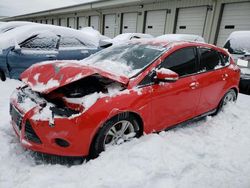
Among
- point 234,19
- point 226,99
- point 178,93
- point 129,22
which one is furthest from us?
point 129,22

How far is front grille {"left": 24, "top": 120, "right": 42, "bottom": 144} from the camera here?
8.24 ft

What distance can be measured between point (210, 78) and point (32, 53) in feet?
13.1

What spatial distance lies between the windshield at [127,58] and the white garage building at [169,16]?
29.5 feet

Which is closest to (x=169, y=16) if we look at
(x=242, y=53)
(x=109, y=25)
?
(x=109, y=25)

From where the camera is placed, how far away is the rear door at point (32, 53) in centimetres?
535

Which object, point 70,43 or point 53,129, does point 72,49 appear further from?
point 53,129

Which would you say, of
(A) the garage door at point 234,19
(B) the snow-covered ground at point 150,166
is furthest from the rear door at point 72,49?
(A) the garage door at point 234,19

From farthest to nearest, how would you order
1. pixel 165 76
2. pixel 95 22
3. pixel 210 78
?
pixel 95 22, pixel 210 78, pixel 165 76

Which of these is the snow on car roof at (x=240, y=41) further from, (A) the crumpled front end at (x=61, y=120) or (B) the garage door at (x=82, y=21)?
(B) the garage door at (x=82, y=21)

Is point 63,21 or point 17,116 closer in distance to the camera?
point 17,116

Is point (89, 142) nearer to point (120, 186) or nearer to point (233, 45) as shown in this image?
point (120, 186)

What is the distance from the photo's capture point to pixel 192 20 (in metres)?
12.8

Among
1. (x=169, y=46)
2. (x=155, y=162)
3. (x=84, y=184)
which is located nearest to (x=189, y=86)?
(x=169, y=46)

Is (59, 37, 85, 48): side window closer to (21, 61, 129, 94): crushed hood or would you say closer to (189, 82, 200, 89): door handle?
(21, 61, 129, 94): crushed hood
